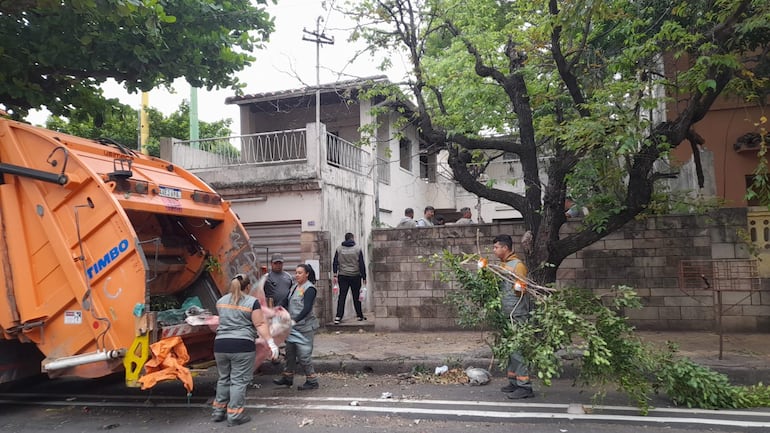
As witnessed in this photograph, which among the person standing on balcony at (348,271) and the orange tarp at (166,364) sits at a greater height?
the person standing on balcony at (348,271)

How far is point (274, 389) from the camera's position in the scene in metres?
6.59

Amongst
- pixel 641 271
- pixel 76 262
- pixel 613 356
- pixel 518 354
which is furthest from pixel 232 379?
pixel 641 271

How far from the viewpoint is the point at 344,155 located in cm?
1200

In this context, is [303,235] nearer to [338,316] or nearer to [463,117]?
[338,316]

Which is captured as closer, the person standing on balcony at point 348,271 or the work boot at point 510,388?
the work boot at point 510,388

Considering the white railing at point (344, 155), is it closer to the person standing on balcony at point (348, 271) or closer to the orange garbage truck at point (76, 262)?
the person standing on balcony at point (348, 271)

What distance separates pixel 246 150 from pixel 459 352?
6.57 m

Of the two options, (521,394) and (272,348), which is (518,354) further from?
(272,348)

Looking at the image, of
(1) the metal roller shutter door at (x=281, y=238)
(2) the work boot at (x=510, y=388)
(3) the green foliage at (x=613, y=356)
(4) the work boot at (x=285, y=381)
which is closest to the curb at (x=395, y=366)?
(2) the work boot at (x=510, y=388)

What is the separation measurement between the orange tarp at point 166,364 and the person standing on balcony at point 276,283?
2.14 metres

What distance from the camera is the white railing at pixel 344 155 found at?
11.3 m

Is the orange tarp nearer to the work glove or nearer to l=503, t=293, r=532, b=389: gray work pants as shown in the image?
the work glove

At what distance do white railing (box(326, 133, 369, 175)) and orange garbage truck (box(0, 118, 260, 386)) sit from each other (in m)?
5.31

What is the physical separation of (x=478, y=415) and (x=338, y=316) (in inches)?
207
